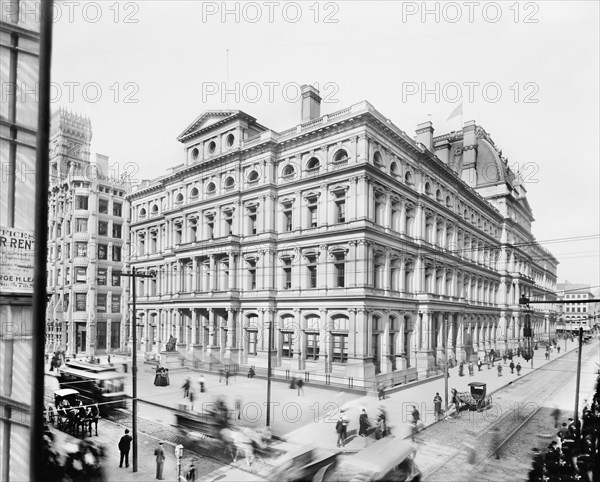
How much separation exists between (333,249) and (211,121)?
54.2 feet

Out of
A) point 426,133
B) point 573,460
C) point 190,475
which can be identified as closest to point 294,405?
point 190,475

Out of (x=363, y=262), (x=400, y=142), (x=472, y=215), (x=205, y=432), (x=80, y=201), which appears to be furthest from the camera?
(x=472, y=215)

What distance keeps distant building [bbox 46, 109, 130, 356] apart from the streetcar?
1474cm

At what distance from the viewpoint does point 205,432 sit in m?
17.9

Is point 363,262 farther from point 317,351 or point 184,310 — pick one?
point 184,310

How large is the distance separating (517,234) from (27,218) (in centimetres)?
3669

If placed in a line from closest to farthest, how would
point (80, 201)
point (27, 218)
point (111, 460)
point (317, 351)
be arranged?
point (27, 218) → point (111, 460) → point (317, 351) → point (80, 201)

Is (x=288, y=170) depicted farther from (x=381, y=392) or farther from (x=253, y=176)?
(x=381, y=392)

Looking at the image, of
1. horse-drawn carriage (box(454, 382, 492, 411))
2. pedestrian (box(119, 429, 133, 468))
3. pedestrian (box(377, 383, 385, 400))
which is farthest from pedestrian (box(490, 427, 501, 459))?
pedestrian (box(119, 429, 133, 468))

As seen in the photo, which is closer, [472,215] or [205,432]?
[205,432]

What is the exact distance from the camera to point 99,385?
Answer: 22.6m

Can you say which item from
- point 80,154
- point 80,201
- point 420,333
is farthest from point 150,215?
point 420,333

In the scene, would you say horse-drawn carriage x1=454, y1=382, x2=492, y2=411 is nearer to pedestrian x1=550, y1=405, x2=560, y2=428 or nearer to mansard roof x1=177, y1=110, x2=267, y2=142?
pedestrian x1=550, y1=405, x2=560, y2=428

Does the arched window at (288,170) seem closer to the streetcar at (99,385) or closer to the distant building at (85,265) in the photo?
the distant building at (85,265)
